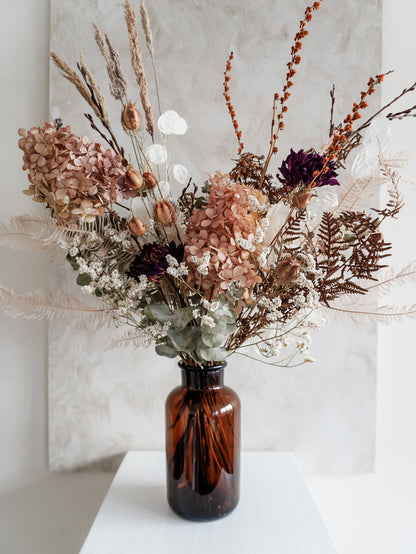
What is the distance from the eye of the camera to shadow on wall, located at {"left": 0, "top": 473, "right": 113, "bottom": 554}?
3.48ft

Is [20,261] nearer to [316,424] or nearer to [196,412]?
[196,412]

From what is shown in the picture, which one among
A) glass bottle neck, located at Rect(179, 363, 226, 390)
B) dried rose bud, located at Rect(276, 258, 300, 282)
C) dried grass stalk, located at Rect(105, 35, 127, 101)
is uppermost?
dried grass stalk, located at Rect(105, 35, 127, 101)

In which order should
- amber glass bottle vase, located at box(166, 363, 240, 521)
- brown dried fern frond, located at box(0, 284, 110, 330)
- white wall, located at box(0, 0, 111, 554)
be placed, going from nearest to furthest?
amber glass bottle vase, located at box(166, 363, 240, 521) → brown dried fern frond, located at box(0, 284, 110, 330) → white wall, located at box(0, 0, 111, 554)

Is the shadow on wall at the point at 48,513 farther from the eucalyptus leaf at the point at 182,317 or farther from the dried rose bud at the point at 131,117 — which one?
the dried rose bud at the point at 131,117

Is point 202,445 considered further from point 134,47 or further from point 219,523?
point 134,47

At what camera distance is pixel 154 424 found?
1.04m

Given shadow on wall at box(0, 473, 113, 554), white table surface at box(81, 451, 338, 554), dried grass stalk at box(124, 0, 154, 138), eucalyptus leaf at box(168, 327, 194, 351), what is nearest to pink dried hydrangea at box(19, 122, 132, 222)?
dried grass stalk at box(124, 0, 154, 138)

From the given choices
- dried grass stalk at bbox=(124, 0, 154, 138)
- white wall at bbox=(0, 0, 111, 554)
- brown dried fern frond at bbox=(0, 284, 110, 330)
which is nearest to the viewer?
dried grass stalk at bbox=(124, 0, 154, 138)

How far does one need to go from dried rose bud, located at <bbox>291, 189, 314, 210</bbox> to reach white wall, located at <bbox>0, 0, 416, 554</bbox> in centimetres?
49

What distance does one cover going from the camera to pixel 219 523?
0.78 meters

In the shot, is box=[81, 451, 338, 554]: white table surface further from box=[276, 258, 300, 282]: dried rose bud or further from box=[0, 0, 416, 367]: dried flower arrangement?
box=[276, 258, 300, 282]: dried rose bud

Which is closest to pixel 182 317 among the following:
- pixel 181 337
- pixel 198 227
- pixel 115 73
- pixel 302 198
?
pixel 181 337

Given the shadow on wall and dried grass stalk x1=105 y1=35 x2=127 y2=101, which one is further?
the shadow on wall

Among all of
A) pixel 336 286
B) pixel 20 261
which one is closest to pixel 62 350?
pixel 20 261
